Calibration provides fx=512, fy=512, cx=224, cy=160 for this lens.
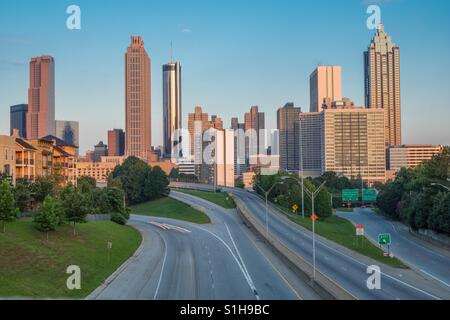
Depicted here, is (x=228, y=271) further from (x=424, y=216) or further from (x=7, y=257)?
(x=424, y=216)

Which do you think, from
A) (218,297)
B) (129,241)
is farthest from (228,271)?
(129,241)

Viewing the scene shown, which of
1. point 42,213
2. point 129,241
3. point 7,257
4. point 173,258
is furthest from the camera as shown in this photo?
point 129,241

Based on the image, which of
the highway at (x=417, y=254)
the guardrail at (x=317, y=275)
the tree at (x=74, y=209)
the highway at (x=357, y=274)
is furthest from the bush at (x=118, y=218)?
the highway at (x=417, y=254)

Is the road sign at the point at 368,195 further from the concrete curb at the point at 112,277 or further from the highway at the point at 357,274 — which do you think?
the concrete curb at the point at 112,277

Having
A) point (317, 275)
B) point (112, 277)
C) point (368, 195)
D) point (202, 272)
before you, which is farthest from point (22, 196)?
point (368, 195)

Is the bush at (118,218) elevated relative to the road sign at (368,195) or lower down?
lower down

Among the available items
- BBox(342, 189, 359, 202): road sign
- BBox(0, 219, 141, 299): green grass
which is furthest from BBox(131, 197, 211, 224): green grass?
BBox(0, 219, 141, 299): green grass

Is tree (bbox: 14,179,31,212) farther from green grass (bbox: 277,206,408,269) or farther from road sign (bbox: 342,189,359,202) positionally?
road sign (bbox: 342,189,359,202)

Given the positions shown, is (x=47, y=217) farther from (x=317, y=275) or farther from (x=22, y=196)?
(x=317, y=275)
